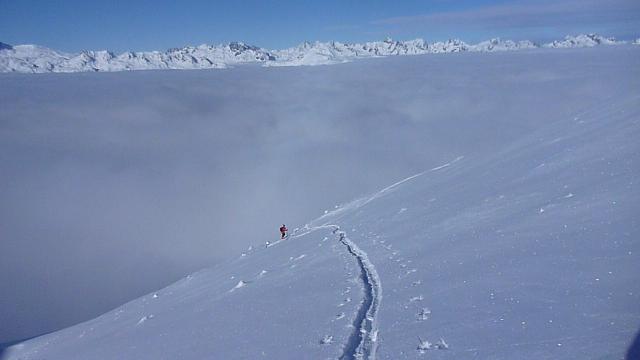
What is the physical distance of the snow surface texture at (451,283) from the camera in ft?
25.4

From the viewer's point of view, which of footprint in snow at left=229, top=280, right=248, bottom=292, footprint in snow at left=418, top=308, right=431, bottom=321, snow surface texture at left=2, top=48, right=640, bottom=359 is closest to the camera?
snow surface texture at left=2, top=48, right=640, bottom=359

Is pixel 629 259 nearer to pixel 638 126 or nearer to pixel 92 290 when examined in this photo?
pixel 638 126

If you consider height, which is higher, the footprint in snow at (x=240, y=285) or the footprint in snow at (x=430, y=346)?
the footprint in snow at (x=430, y=346)

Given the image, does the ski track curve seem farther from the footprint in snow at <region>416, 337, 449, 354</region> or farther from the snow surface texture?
the footprint in snow at <region>416, 337, 449, 354</region>

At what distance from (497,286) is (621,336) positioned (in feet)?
10.7

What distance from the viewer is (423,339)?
8242 millimetres

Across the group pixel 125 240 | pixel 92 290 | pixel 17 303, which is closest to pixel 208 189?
pixel 125 240

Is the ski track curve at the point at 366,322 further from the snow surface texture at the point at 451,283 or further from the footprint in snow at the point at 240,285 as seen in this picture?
the footprint in snow at the point at 240,285

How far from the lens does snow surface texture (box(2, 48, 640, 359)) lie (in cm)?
773

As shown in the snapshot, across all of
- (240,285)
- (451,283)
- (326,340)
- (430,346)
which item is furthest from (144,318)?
(430,346)

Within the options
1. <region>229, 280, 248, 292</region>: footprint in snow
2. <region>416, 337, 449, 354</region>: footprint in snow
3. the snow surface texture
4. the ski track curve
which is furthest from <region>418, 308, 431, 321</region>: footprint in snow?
<region>229, 280, 248, 292</region>: footprint in snow

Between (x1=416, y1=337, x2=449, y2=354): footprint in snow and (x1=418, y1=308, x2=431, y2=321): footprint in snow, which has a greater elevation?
(x1=416, y1=337, x2=449, y2=354): footprint in snow

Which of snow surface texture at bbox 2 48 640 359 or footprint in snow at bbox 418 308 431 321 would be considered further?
footprint in snow at bbox 418 308 431 321

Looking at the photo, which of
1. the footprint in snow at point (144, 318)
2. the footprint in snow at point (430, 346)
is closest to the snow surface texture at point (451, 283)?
the footprint in snow at point (430, 346)
